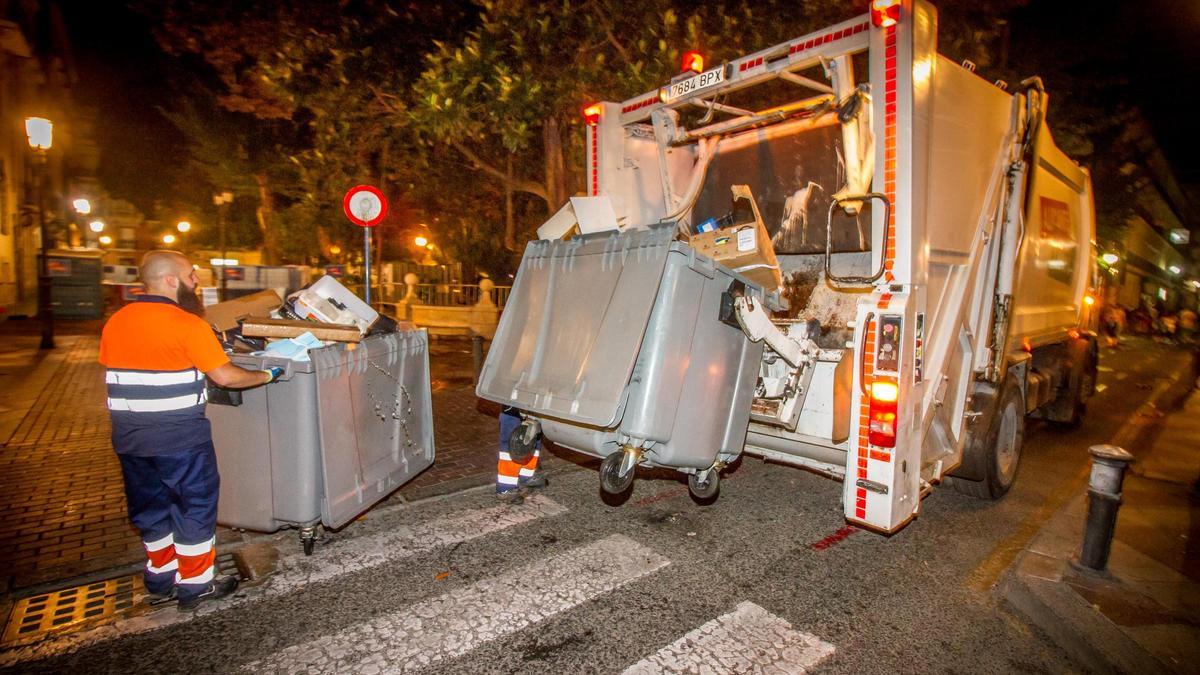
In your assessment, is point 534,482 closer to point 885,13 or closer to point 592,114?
point 592,114

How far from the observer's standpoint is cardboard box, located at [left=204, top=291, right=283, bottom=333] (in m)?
3.87

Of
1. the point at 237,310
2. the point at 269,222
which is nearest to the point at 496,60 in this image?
the point at 237,310

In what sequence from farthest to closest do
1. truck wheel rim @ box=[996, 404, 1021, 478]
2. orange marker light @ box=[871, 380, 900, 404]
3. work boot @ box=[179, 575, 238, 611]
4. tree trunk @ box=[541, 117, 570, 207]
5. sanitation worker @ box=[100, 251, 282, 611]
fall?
1. tree trunk @ box=[541, 117, 570, 207]
2. truck wheel rim @ box=[996, 404, 1021, 478]
3. orange marker light @ box=[871, 380, 900, 404]
4. work boot @ box=[179, 575, 238, 611]
5. sanitation worker @ box=[100, 251, 282, 611]

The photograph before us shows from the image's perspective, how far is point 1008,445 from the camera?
4.84 metres

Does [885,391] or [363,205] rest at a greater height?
[363,205]

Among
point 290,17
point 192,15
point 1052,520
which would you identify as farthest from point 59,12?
point 1052,520

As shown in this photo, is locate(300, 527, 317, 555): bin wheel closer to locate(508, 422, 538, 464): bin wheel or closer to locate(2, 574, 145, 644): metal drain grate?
locate(2, 574, 145, 644): metal drain grate

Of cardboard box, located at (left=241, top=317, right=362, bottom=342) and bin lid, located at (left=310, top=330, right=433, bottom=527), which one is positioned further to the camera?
cardboard box, located at (left=241, top=317, right=362, bottom=342)

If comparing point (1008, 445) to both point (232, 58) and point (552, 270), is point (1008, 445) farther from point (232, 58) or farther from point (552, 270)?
point (232, 58)

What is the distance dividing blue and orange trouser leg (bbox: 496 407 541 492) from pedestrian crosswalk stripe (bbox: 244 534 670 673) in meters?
1.09

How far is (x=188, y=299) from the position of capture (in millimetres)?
3236

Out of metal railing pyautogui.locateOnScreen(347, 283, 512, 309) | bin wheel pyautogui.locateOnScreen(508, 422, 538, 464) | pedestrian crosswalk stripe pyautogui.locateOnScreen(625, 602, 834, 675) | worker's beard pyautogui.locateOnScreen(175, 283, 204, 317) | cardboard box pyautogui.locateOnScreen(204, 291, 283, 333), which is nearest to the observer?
pedestrian crosswalk stripe pyautogui.locateOnScreen(625, 602, 834, 675)

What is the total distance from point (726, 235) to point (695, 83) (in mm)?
1154

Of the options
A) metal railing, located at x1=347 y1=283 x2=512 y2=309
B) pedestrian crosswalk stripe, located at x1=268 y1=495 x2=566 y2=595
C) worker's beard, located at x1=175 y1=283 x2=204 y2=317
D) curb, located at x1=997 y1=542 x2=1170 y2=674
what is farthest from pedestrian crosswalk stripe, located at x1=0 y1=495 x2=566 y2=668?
metal railing, located at x1=347 y1=283 x2=512 y2=309
